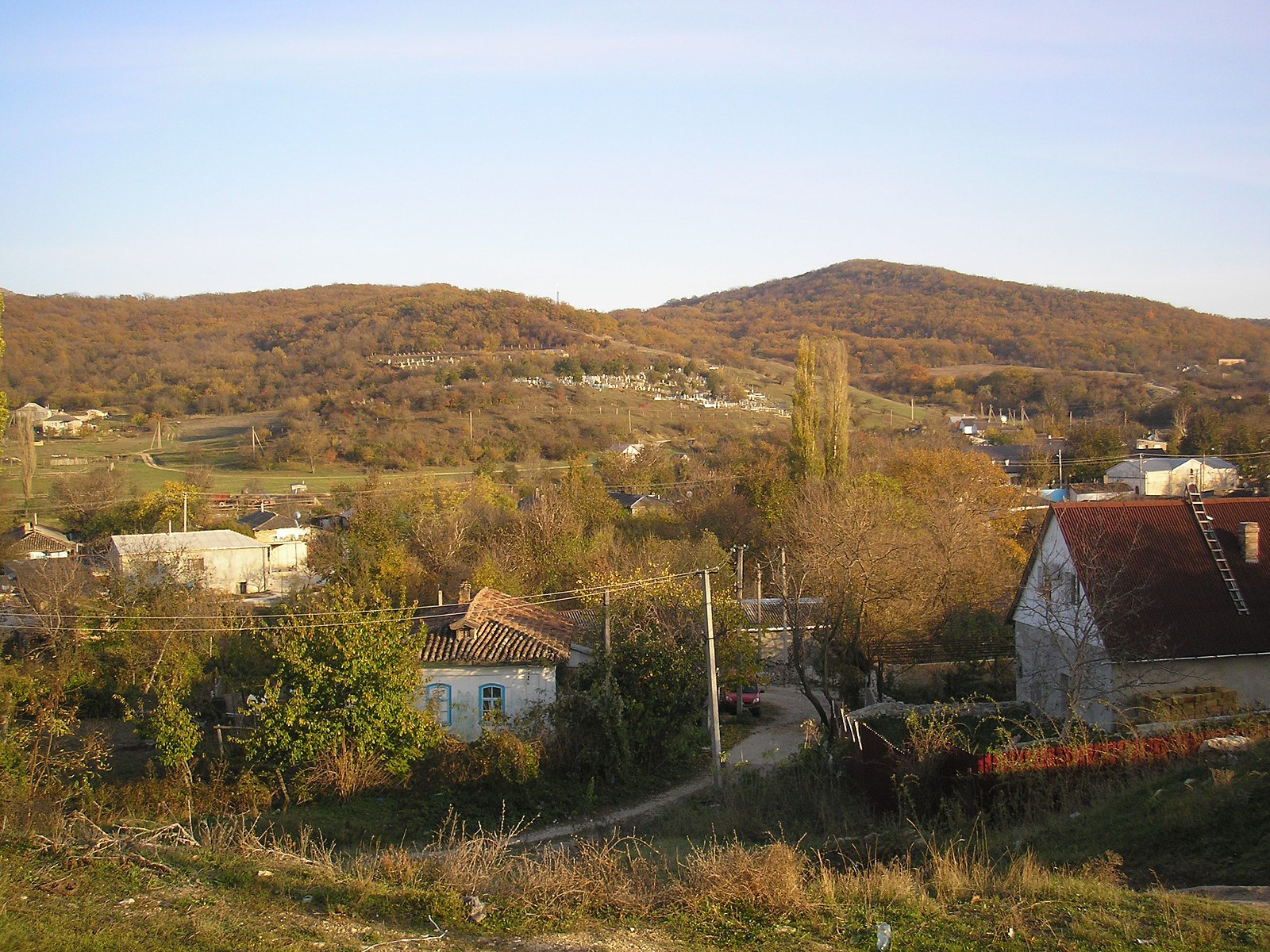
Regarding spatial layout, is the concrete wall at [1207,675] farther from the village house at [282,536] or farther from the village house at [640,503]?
the village house at [282,536]

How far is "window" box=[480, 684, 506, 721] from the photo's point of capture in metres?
20.8

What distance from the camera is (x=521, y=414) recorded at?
78.7 m

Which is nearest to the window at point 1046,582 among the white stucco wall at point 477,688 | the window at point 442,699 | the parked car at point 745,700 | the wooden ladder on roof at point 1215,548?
the wooden ladder on roof at point 1215,548

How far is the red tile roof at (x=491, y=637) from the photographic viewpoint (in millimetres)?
20703

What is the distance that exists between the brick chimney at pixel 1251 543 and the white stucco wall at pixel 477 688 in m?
14.5

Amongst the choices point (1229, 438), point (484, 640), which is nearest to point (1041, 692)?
point (484, 640)

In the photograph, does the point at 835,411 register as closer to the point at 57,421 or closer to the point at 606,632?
the point at 606,632

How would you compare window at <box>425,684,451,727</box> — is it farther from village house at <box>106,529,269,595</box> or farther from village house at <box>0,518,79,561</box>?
village house at <box>0,518,79,561</box>

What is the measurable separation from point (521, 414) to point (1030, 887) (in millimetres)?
72497

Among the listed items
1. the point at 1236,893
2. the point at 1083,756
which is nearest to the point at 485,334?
the point at 1083,756

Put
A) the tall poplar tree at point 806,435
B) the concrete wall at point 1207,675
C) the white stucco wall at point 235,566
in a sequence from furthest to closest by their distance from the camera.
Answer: the tall poplar tree at point 806,435 → the white stucco wall at point 235,566 → the concrete wall at point 1207,675

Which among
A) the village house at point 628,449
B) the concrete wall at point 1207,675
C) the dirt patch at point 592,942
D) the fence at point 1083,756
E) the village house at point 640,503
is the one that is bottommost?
the concrete wall at point 1207,675

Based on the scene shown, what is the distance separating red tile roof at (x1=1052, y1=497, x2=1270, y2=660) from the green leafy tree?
1326 cm

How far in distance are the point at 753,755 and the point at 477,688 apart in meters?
6.02
